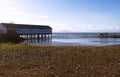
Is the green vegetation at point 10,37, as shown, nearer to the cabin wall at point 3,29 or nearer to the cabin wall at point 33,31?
the cabin wall at point 3,29

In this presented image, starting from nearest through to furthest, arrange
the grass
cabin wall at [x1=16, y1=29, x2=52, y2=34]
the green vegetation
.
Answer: the grass
the green vegetation
cabin wall at [x1=16, y1=29, x2=52, y2=34]

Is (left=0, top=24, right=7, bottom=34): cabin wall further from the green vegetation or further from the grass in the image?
the grass

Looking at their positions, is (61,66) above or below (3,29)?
below

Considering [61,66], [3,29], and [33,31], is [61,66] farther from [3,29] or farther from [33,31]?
[33,31]

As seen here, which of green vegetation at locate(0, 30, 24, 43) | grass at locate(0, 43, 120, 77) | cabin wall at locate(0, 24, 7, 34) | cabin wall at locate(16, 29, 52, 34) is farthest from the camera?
cabin wall at locate(16, 29, 52, 34)

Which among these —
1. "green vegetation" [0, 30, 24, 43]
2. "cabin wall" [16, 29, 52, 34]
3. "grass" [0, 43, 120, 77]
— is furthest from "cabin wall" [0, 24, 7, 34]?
"grass" [0, 43, 120, 77]

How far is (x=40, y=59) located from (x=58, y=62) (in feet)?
4.55

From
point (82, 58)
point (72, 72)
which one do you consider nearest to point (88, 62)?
point (82, 58)

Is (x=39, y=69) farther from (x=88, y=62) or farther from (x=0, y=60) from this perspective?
(x=0, y=60)

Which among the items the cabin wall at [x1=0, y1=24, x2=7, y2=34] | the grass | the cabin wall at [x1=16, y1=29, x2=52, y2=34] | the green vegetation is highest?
the cabin wall at [x1=0, y1=24, x2=7, y2=34]

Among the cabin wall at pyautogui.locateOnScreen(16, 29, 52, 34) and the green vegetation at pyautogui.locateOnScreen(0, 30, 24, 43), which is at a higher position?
the cabin wall at pyautogui.locateOnScreen(16, 29, 52, 34)

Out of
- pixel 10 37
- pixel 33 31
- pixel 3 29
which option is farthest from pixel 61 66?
pixel 33 31

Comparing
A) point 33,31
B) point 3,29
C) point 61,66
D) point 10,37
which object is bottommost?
point 10,37

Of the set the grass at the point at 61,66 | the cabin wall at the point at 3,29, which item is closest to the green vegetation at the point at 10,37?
the cabin wall at the point at 3,29
